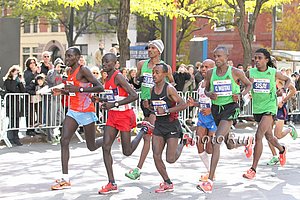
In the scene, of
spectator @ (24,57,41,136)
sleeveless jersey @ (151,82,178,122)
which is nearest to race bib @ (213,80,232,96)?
sleeveless jersey @ (151,82,178,122)

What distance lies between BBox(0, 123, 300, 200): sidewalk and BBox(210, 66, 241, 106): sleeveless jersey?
1221mm

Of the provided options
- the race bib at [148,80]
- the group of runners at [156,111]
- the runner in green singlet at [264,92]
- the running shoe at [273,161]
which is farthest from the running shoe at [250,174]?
the race bib at [148,80]

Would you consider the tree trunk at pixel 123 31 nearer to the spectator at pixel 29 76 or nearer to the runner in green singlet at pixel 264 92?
the spectator at pixel 29 76

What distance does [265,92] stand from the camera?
9383mm

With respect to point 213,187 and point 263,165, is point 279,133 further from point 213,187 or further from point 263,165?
point 213,187

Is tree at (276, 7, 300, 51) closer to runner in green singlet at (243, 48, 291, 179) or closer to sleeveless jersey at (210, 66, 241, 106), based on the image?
runner in green singlet at (243, 48, 291, 179)

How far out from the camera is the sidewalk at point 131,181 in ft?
25.9

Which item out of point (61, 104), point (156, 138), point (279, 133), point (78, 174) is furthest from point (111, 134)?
point (61, 104)

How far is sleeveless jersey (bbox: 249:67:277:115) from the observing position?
369 inches

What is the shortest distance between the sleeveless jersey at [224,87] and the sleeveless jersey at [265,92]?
40.6 inches

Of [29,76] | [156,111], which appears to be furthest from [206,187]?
[29,76]

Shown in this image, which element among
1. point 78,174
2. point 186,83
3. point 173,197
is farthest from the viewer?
point 186,83

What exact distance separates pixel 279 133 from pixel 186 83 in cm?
514

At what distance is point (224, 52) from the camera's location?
27.6 feet
